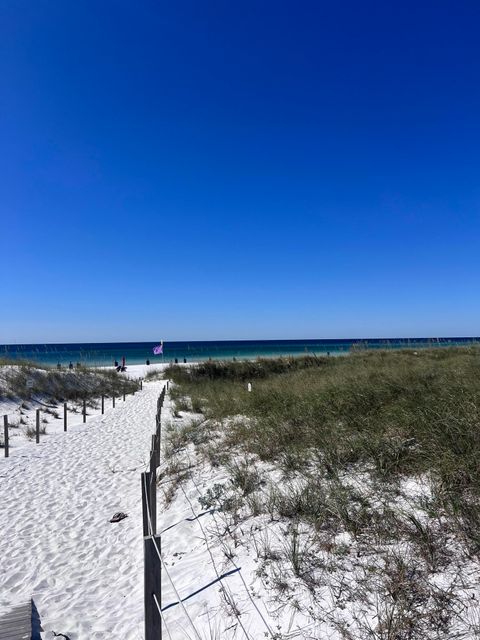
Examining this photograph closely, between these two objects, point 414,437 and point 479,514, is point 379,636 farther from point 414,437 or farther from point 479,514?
point 414,437

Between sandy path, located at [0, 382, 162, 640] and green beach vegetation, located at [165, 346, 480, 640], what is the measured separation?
124 cm

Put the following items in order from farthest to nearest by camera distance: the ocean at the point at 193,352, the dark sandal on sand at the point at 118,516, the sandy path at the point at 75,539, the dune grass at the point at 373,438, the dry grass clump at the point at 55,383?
the ocean at the point at 193,352, the dry grass clump at the point at 55,383, the dark sandal on sand at the point at 118,516, the dune grass at the point at 373,438, the sandy path at the point at 75,539

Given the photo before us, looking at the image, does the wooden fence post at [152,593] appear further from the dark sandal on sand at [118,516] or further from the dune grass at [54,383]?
the dune grass at [54,383]

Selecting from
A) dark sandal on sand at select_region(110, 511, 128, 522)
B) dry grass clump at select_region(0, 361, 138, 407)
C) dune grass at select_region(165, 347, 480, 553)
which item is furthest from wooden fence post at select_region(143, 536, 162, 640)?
dry grass clump at select_region(0, 361, 138, 407)

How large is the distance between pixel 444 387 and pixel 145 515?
5.53 meters

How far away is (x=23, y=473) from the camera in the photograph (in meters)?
8.26

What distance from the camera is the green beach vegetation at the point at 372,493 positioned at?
269 cm

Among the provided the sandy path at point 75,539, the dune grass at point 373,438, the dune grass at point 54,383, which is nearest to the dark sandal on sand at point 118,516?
the sandy path at point 75,539

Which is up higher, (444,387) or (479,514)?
(444,387)

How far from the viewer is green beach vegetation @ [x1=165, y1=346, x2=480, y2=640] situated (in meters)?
2.69

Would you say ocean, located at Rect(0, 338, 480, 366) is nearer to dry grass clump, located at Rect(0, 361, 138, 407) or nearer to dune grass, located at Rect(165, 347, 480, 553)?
dry grass clump, located at Rect(0, 361, 138, 407)

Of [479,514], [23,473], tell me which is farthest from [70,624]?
[23,473]

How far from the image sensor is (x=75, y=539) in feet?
17.1

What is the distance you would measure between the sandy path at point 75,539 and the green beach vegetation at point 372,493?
1241mm
